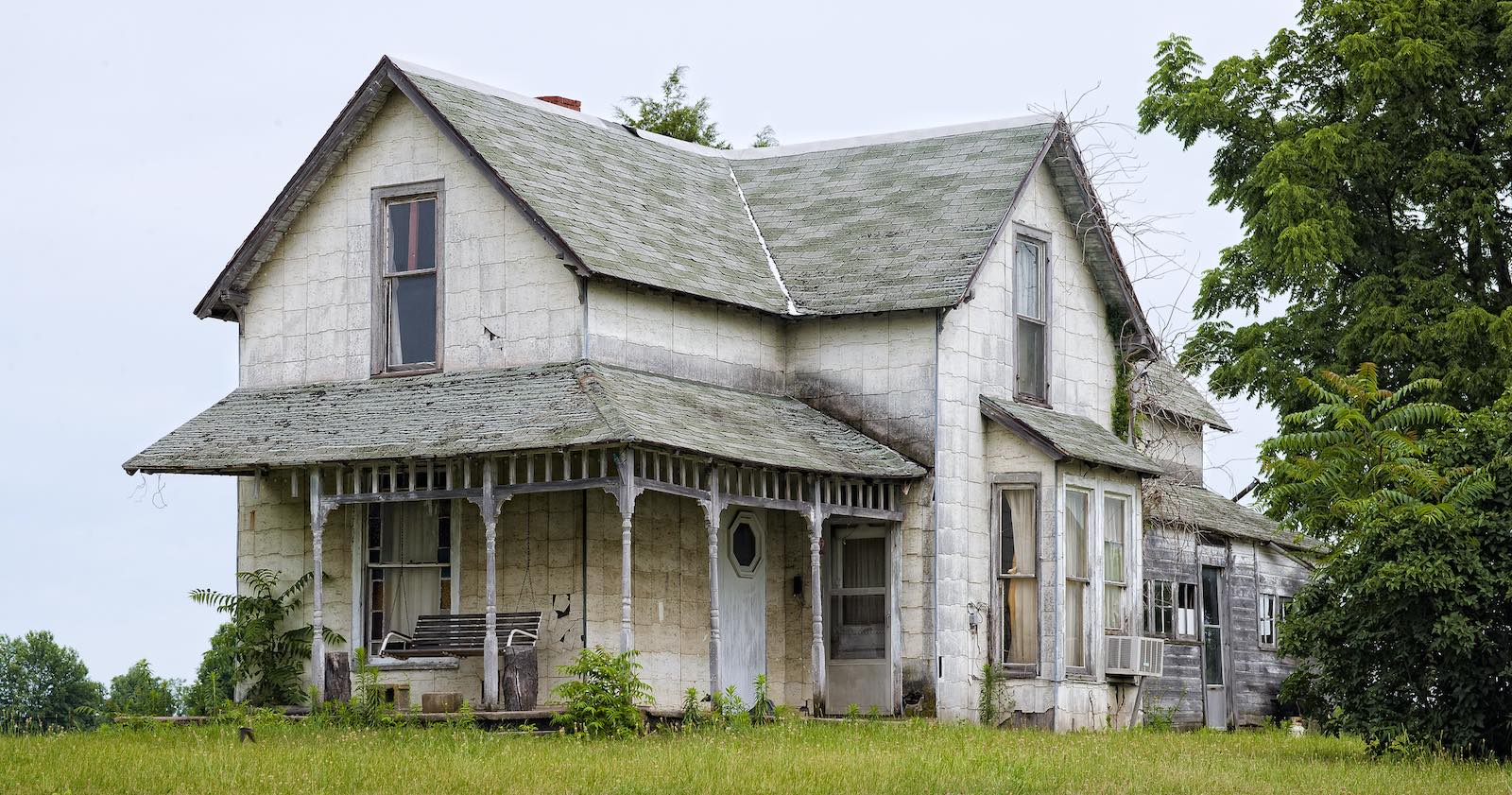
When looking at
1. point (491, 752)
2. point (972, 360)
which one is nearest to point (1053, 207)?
point (972, 360)

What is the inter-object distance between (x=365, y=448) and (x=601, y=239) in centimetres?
383

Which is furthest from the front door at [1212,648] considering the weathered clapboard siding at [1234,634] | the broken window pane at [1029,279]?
the broken window pane at [1029,279]

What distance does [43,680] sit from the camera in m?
49.1

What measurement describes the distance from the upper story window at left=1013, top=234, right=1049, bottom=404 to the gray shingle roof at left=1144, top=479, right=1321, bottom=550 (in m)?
2.92

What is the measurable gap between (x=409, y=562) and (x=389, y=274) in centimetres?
354

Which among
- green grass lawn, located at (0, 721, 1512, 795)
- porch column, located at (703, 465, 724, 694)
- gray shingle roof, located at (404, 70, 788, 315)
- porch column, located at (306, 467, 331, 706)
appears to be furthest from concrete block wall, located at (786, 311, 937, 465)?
porch column, located at (306, 467, 331, 706)

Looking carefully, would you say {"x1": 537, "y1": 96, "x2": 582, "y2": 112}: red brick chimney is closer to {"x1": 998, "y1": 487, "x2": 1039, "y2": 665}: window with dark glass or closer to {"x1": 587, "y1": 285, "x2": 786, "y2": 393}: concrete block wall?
{"x1": 587, "y1": 285, "x2": 786, "y2": 393}: concrete block wall

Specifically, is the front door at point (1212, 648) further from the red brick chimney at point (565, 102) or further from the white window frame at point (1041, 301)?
the red brick chimney at point (565, 102)

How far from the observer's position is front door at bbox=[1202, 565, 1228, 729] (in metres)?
31.8

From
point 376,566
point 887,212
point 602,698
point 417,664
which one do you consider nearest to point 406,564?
point 376,566

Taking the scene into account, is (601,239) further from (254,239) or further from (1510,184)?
(1510,184)

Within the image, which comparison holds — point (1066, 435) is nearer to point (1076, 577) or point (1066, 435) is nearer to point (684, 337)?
point (1076, 577)

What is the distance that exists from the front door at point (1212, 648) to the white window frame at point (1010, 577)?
6185mm

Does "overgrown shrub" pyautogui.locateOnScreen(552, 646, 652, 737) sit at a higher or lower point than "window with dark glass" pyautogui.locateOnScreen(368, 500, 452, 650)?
lower
